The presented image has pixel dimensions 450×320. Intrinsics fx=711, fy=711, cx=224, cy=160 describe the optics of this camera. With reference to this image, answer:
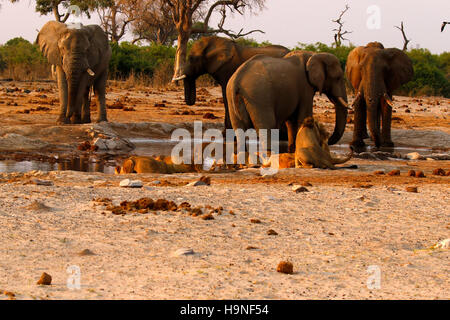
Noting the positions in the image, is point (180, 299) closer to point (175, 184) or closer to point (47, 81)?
point (175, 184)

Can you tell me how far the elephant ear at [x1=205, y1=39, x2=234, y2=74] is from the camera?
13.8 metres

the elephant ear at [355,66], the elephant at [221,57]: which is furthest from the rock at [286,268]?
the elephant ear at [355,66]

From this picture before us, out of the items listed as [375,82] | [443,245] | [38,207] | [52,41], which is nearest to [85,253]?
[38,207]

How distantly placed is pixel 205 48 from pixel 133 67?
51.2 ft

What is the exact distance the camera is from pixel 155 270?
4.23m

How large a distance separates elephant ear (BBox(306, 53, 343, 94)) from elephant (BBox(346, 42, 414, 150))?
2948 millimetres

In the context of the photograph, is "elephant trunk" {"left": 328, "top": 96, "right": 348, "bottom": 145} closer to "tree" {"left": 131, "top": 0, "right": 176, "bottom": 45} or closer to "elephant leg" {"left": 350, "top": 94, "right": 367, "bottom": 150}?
"elephant leg" {"left": 350, "top": 94, "right": 367, "bottom": 150}

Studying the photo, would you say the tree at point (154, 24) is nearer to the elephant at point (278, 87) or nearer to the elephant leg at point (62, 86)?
the elephant leg at point (62, 86)

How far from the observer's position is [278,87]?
33.5 feet

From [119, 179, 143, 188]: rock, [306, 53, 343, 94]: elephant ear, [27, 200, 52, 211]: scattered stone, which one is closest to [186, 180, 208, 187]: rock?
[119, 179, 143, 188]: rock

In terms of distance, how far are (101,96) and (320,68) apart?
6.34 metres

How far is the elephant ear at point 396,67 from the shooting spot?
46.4 feet

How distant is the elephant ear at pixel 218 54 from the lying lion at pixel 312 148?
4370 millimetres

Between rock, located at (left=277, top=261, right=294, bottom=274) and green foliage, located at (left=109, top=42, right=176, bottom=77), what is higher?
green foliage, located at (left=109, top=42, right=176, bottom=77)
